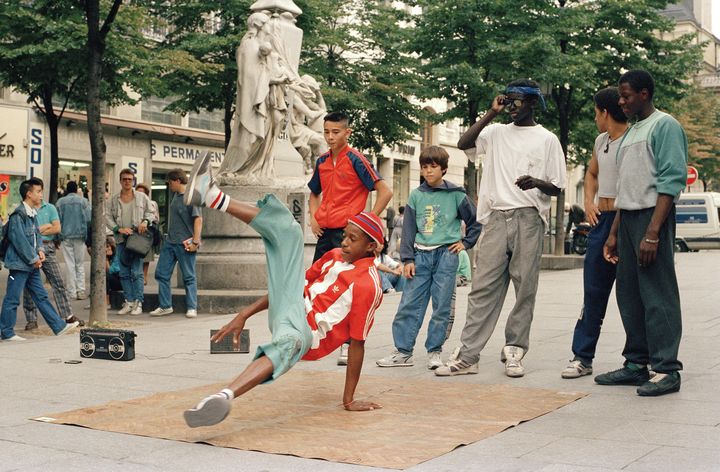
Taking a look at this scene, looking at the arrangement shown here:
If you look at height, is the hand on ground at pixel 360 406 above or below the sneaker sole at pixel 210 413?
below

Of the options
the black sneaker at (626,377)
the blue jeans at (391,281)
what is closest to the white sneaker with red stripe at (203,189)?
the black sneaker at (626,377)

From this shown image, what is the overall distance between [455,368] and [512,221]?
46.0 inches

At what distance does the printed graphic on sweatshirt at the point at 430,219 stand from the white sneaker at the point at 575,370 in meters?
1.52

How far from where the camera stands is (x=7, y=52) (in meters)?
17.6

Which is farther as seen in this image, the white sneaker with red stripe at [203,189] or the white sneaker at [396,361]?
the white sneaker at [396,361]

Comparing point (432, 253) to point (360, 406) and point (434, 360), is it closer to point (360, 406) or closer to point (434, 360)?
point (434, 360)

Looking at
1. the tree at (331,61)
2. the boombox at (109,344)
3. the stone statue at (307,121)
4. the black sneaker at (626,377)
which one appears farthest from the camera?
the tree at (331,61)

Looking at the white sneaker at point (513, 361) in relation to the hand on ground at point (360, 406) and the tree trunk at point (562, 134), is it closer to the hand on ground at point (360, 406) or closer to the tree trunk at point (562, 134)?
the hand on ground at point (360, 406)

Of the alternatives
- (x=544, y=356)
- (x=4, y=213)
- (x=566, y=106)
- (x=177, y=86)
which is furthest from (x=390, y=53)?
(x=544, y=356)

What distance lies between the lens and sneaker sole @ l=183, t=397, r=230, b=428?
490cm

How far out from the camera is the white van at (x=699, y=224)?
37.4 m

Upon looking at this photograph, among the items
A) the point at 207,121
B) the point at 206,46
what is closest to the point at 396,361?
the point at 206,46

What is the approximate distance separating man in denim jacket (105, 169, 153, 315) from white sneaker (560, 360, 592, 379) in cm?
742

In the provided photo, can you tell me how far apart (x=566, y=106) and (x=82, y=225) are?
14.4 meters
